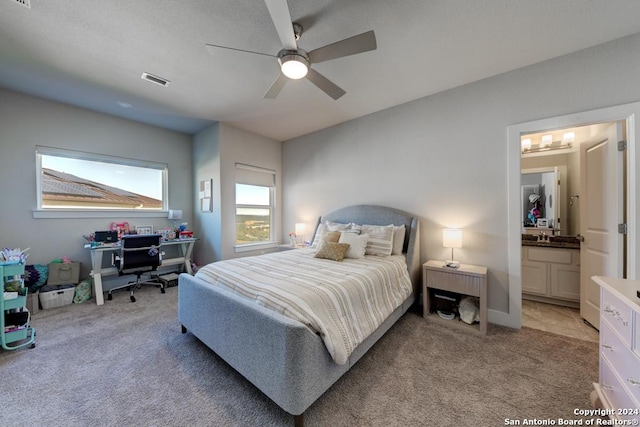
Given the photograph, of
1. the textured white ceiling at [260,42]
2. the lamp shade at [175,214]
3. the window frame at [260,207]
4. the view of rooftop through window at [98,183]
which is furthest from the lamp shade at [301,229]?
the view of rooftop through window at [98,183]

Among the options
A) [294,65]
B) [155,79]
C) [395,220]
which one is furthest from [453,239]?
[155,79]

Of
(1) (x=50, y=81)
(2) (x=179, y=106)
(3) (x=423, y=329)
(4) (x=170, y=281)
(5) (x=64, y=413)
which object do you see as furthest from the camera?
(4) (x=170, y=281)

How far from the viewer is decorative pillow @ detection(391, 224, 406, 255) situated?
9.64 feet

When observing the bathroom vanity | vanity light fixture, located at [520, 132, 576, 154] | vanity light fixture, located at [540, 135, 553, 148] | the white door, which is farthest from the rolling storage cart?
vanity light fixture, located at [540, 135, 553, 148]

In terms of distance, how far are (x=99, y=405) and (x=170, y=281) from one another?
8.77ft

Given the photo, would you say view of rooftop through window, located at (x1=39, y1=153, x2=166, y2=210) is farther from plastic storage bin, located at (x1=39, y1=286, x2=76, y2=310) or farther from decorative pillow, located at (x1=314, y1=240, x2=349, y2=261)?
decorative pillow, located at (x1=314, y1=240, x2=349, y2=261)

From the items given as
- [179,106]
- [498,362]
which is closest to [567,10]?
[498,362]

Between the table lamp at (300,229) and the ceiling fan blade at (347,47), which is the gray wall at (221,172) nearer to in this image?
the table lamp at (300,229)

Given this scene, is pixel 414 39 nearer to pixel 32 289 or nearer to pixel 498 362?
pixel 498 362

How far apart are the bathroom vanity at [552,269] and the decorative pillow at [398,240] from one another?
181 centimetres

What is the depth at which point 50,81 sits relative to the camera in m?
2.68

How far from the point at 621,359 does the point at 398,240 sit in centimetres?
193

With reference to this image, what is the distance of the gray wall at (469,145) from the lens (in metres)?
2.13

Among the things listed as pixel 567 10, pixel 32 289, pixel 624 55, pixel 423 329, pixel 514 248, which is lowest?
pixel 423 329
